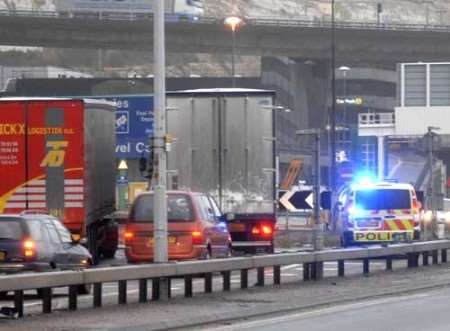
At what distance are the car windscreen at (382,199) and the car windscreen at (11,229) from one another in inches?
554

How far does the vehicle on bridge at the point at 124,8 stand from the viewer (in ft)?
327

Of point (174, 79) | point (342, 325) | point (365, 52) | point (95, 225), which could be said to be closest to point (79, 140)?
point (95, 225)

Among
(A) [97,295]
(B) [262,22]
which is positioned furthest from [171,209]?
(B) [262,22]

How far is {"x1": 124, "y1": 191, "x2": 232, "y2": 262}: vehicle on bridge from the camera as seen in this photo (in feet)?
77.6

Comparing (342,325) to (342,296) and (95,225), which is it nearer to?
(342,296)

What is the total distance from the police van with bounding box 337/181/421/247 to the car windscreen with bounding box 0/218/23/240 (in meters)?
13.8

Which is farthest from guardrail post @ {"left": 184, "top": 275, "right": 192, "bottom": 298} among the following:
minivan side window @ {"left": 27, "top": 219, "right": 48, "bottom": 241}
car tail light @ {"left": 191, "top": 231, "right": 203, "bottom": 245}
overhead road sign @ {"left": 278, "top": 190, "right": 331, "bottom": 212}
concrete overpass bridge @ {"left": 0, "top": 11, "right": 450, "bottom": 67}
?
concrete overpass bridge @ {"left": 0, "top": 11, "right": 450, "bottom": 67}

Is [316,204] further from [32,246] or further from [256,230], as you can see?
[32,246]

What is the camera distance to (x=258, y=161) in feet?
91.5

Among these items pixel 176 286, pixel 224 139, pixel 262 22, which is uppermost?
pixel 262 22

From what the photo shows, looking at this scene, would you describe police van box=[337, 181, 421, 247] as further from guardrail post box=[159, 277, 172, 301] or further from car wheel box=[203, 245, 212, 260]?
guardrail post box=[159, 277, 172, 301]

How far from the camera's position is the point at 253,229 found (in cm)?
2827

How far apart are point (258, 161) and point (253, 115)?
1058mm

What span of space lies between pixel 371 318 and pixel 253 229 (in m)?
11.4
